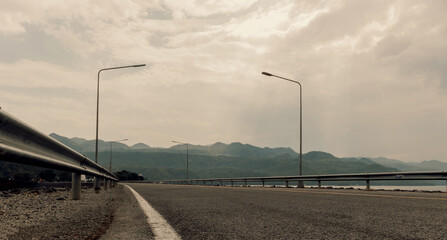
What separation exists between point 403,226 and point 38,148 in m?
3.89

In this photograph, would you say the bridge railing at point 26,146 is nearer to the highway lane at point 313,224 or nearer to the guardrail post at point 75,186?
the highway lane at point 313,224

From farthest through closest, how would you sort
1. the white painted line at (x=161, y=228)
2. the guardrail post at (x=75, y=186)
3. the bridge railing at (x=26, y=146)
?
the guardrail post at (x=75, y=186)
the white painted line at (x=161, y=228)
the bridge railing at (x=26, y=146)

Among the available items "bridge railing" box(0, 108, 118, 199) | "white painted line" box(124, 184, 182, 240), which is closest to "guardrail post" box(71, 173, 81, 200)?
"bridge railing" box(0, 108, 118, 199)

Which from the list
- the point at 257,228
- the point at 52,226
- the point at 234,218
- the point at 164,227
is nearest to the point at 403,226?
the point at 257,228

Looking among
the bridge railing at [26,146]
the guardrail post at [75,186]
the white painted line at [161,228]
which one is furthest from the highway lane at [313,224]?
the guardrail post at [75,186]

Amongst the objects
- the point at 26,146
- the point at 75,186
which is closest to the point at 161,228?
the point at 26,146

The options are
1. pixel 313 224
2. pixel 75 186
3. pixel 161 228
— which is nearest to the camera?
pixel 161 228

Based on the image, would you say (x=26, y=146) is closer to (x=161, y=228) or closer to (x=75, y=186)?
(x=161, y=228)

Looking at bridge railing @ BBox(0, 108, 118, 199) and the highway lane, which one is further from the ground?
bridge railing @ BBox(0, 108, 118, 199)

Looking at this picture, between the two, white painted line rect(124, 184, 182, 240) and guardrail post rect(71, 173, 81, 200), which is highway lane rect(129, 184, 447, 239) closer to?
white painted line rect(124, 184, 182, 240)

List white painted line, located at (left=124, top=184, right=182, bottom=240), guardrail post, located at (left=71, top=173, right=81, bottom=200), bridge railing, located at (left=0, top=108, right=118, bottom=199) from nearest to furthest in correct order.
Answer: bridge railing, located at (left=0, top=108, right=118, bottom=199)
white painted line, located at (left=124, top=184, right=182, bottom=240)
guardrail post, located at (left=71, top=173, right=81, bottom=200)

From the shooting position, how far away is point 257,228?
4230 millimetres

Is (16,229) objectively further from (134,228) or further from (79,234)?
(134,228)

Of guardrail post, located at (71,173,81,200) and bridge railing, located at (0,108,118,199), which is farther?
guardrail post, located at (71,173,81,200)
